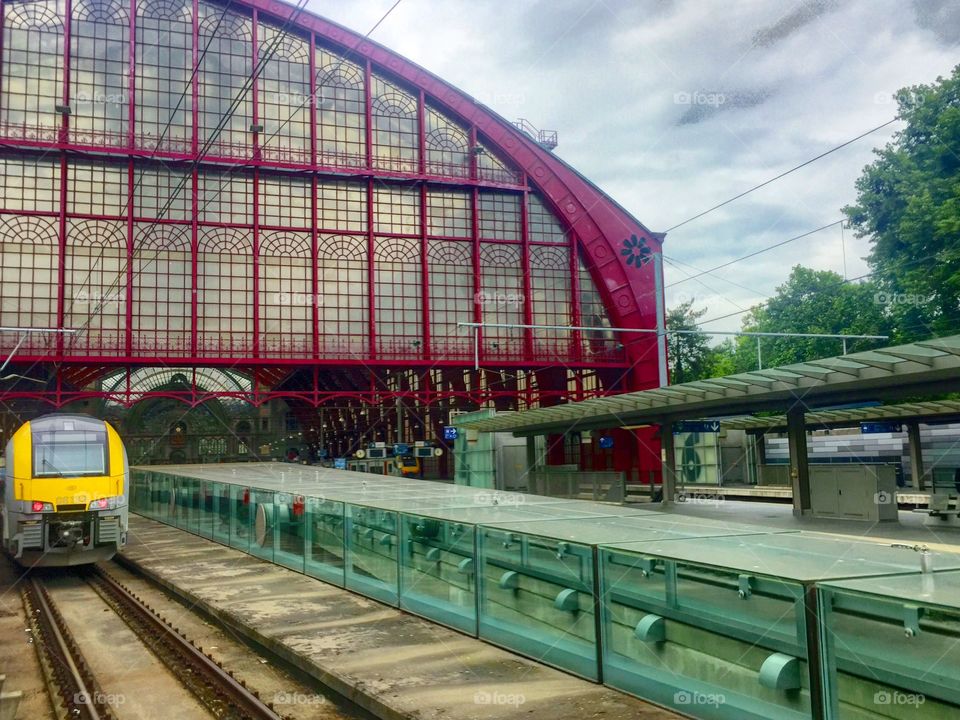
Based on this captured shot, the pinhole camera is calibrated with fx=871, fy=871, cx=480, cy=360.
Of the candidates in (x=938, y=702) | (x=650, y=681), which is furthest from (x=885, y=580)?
(x=650, y=681)

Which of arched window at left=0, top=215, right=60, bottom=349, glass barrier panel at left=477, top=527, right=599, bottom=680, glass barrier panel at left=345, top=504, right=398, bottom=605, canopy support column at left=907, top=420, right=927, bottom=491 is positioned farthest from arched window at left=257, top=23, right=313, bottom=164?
glass barrier panel at left=477, top=527, right=599, bottom=680

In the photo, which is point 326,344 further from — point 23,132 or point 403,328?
point 23,132

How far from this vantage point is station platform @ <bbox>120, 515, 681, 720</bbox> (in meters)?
7.57

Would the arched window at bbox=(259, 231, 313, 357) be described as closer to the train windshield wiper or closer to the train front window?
the train front window

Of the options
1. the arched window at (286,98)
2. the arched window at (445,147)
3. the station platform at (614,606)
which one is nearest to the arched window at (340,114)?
the arched window at (286,98)

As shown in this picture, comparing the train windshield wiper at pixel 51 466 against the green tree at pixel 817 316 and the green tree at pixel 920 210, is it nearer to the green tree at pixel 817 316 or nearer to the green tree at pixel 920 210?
the green tree at pixel 920 210

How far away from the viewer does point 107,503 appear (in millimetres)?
17641

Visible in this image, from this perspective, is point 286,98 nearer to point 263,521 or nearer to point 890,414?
point 263,521

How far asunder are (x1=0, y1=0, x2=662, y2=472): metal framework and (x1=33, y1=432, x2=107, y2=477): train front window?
19812 mm

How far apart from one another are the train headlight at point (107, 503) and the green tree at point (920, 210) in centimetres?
2875

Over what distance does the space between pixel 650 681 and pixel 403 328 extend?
35.0 metres

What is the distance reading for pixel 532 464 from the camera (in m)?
35.5

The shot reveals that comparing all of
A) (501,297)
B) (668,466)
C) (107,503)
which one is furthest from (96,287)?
(668,466)

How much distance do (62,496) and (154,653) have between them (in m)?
7.01
